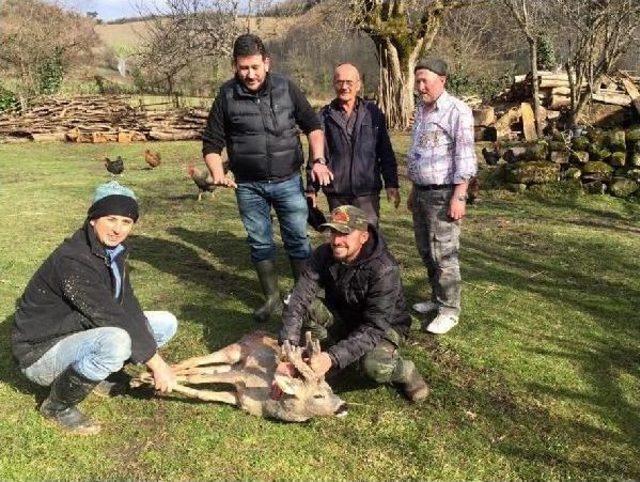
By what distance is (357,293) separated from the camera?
3.62m

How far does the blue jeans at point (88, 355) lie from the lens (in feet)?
10.3

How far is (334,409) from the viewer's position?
131 inches

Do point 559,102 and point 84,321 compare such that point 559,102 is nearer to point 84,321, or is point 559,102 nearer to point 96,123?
point 96,123

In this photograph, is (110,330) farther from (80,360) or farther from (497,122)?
(497,122)

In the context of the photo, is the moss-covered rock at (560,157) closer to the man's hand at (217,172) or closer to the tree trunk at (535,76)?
the tree trunk at (535,76)

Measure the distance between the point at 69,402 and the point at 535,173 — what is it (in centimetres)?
812

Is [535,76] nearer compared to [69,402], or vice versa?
[69,402]

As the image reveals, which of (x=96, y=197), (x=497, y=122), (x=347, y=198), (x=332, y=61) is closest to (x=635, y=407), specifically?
(x=347, y=198)

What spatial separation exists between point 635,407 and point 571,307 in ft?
5.23

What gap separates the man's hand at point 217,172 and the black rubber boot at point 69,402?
1870mm

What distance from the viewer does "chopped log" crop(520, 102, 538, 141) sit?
14.9 meters

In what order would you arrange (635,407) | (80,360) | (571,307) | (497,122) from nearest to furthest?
1. (80,360)
2. (635,407)
3. (571,307)
4. (497,122)

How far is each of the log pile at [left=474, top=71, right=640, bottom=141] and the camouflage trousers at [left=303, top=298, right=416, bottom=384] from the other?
11913 millimetres

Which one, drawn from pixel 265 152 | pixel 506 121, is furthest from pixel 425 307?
pixel 506 121
